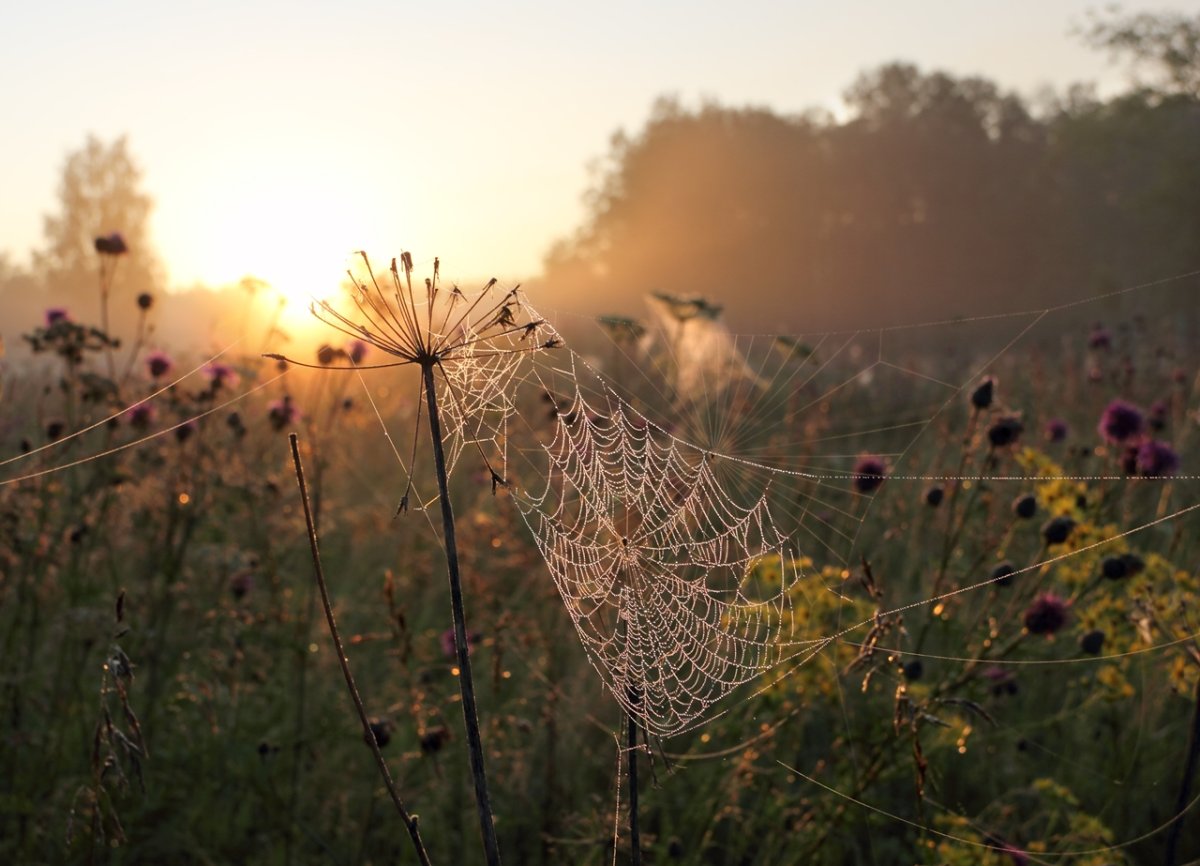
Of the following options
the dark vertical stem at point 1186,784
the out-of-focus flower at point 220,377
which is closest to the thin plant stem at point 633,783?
the dark vertical stem at point 1186,784

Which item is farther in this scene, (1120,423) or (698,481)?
(1120,423)

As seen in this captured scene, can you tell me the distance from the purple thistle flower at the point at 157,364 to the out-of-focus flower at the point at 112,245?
48cm

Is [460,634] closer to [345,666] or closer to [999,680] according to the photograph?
[345,666]

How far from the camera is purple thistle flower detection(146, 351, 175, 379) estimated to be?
15.8 ft

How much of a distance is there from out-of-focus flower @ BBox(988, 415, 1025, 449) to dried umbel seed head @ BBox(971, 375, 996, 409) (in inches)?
3.8

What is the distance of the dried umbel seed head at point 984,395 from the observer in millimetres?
3328

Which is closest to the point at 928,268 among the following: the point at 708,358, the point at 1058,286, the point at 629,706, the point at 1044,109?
the point at 1058,286

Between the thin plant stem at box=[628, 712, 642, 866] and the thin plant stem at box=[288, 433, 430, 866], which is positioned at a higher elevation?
the thin plant stem at box=[288, 433, 430, 866]

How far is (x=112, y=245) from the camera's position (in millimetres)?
4844

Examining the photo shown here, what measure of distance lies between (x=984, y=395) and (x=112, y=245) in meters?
3.79

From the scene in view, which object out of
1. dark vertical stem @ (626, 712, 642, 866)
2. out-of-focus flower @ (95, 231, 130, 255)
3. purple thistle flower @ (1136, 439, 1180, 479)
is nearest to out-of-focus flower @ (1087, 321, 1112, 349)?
purple thistle flower @ (1136, 439, 1180, 479)

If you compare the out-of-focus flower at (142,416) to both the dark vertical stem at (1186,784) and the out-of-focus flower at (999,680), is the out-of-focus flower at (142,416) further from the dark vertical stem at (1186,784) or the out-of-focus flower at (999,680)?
the dark vertical stem at (1186,784)

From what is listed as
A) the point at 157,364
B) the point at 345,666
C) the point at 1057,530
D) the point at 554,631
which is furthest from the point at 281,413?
the point at 345,666

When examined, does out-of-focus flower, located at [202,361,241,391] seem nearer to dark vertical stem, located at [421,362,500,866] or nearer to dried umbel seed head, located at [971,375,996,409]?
dried umbel seed head, located at [971,375,996,409]
